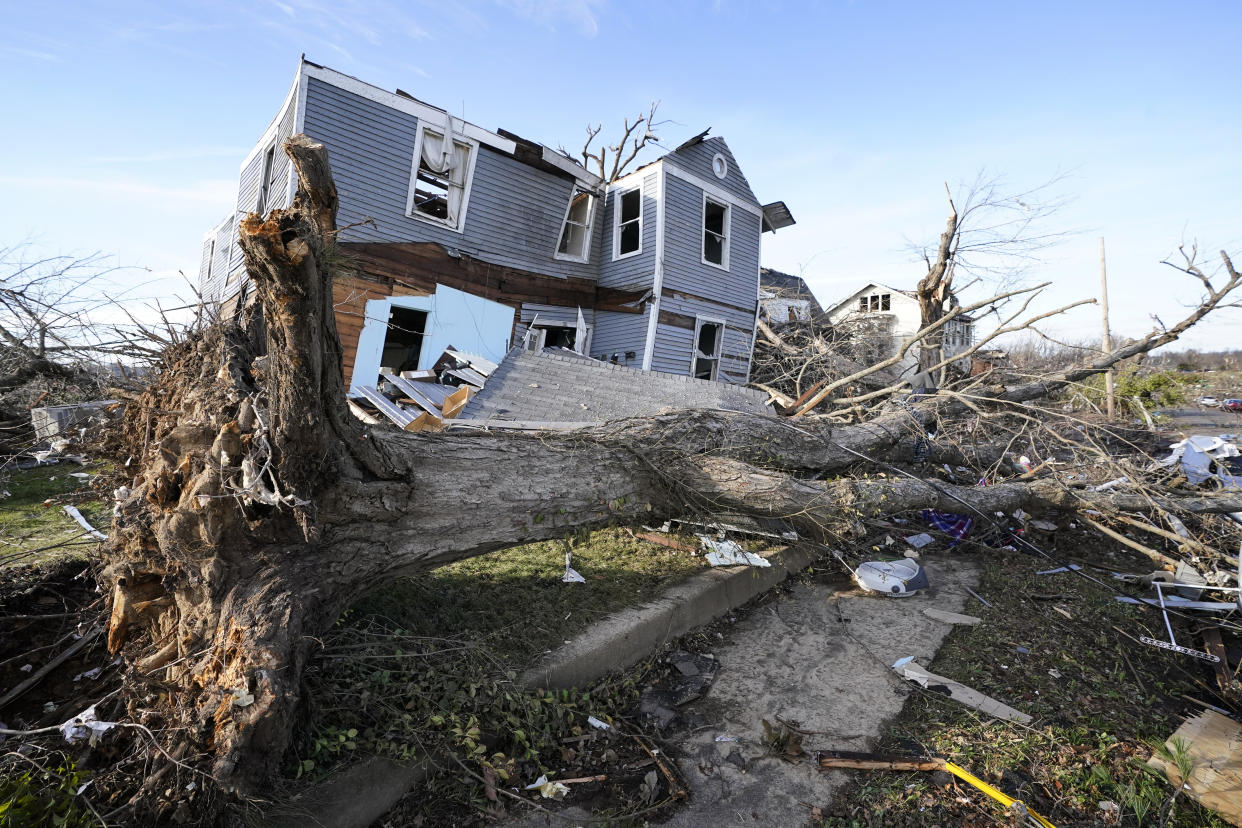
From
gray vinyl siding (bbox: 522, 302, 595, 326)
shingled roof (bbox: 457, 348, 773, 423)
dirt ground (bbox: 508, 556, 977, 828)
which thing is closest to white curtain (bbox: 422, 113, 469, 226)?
gray vinyl siding (bbox: 522, 302, 595, 326)

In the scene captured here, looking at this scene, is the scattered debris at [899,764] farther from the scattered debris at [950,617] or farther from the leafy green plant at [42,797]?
the leafy green plant at [42,797]

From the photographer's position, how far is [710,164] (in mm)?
12711

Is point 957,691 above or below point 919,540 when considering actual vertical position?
below

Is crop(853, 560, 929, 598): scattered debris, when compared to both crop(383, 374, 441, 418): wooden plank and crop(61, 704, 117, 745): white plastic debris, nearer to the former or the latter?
crop(383, 374, 441, 418): wooden plank

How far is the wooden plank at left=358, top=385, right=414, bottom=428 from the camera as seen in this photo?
6.60m

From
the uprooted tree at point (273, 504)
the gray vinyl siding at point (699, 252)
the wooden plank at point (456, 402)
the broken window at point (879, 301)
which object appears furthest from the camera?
the broken window at point (879, 301)

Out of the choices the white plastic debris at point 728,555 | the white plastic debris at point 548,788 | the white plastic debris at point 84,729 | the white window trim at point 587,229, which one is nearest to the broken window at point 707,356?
the white window trim at point 587,229

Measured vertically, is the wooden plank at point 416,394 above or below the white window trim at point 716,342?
below

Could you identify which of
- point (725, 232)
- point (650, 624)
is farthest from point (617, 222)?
point (650, 624)

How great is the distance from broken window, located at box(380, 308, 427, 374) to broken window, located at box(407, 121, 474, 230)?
67.7 inches

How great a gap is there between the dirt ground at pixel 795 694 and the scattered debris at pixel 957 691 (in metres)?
0.10

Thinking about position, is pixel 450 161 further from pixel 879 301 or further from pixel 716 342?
pixel 879 301

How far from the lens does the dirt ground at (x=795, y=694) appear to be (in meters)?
2.61

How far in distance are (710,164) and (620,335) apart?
4472 mm
